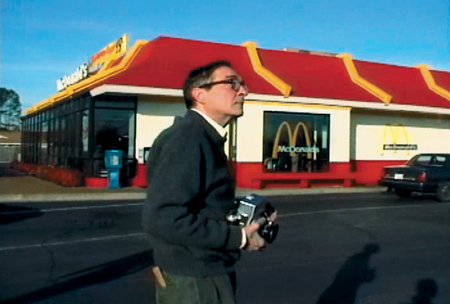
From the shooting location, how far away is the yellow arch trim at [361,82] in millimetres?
25438

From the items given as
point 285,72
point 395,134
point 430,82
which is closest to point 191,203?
point 285,72

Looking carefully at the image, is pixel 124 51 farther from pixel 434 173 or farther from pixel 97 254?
pixel 97 254

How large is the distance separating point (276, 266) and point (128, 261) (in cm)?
204

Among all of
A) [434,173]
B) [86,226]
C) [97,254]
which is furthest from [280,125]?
[97,254]

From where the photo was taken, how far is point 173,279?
277 centimetres

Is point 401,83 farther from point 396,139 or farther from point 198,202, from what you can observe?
point 198,202

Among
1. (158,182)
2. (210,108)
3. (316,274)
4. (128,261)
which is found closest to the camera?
(158,182)

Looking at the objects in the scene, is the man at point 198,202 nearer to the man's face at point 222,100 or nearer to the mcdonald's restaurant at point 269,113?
the man's face at point 222,100

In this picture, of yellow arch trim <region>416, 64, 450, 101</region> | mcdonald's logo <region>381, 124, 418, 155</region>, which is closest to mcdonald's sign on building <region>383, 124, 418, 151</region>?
mcdonald's logo <region>381, 124, 418, 155</region>

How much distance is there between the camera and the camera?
9.11 ft

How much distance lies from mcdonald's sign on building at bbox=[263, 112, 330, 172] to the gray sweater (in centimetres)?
2012

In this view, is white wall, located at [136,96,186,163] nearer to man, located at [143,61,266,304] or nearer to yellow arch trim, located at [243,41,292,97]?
yellow arch trim, located at [243,41,292,97]

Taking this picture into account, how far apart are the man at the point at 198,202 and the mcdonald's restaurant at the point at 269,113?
1720cm

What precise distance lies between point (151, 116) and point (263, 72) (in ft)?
17.0
